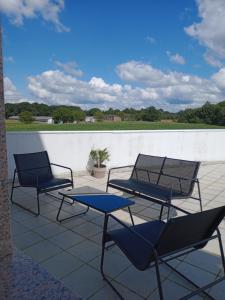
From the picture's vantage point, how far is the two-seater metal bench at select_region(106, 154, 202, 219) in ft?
12.0

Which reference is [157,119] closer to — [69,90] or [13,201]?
[69,90]

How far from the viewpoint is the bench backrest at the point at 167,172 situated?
12.9ft

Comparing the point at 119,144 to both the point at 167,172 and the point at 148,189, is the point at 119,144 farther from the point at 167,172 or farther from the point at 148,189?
the point at 148,189

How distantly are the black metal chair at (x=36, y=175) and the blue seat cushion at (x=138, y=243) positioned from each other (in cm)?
178

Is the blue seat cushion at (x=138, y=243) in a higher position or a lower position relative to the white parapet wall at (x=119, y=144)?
lower

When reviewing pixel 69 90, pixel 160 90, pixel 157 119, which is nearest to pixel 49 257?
pixel 157 119

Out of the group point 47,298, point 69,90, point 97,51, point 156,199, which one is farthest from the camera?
point 69,90

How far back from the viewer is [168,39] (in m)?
11.5

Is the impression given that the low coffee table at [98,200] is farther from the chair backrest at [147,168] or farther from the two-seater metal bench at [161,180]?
the chair backrest at [147,168]

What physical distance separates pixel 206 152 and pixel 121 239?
6788mm

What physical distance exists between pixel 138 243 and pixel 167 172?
2.24 m

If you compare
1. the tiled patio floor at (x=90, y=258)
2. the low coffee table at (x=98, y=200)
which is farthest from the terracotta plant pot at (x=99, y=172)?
the low coffee table at (x=98, y=200)

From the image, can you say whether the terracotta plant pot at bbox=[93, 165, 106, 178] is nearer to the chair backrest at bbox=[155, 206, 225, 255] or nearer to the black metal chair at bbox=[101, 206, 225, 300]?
the black metal chair at bbox=[101, 206, 225, 300]

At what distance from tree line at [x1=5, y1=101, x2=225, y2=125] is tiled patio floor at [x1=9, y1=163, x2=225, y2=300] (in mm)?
13988
